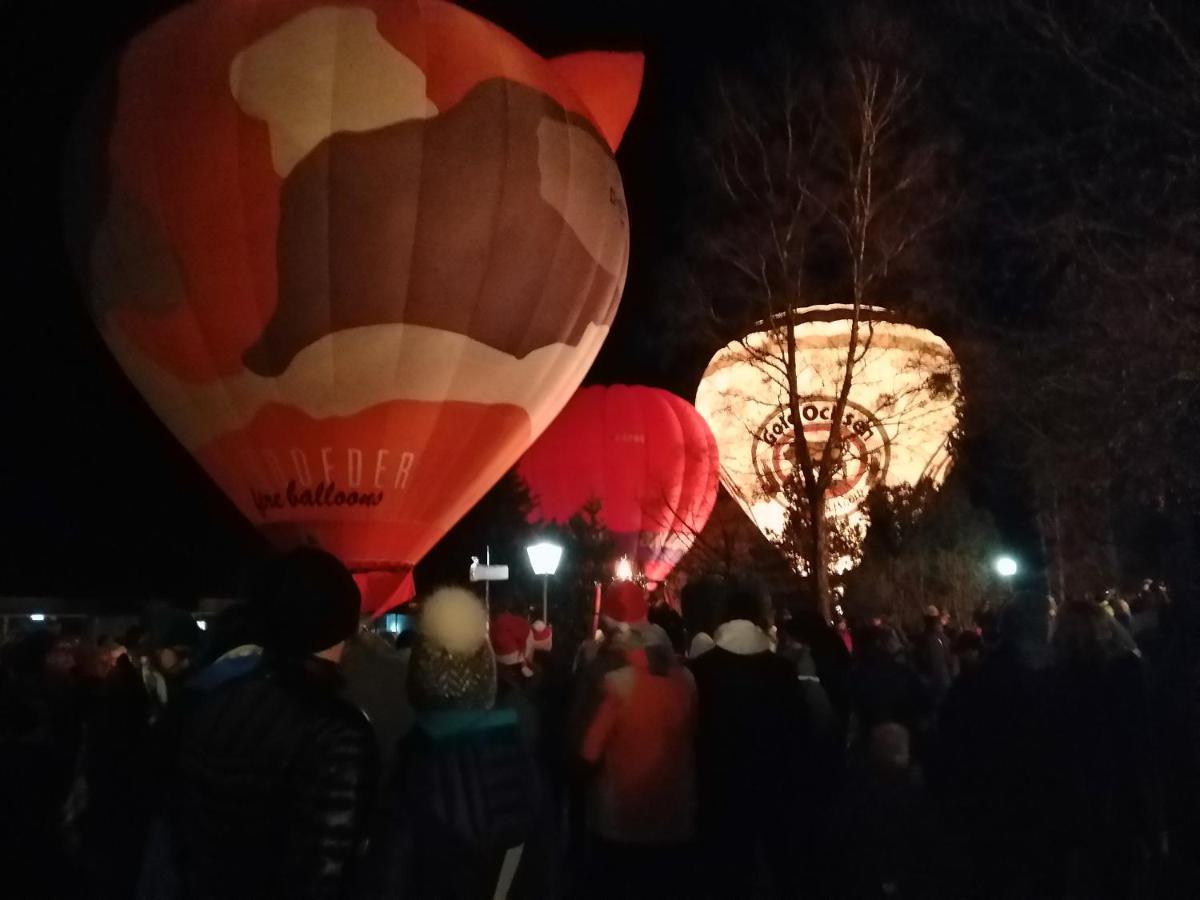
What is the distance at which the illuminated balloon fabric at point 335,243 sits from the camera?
→ 10312mm

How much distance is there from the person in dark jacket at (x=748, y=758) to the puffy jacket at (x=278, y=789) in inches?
76.5

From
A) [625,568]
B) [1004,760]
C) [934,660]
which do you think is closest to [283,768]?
[1004,760]

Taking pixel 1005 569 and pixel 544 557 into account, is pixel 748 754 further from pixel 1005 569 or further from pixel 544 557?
pixel 1005 569

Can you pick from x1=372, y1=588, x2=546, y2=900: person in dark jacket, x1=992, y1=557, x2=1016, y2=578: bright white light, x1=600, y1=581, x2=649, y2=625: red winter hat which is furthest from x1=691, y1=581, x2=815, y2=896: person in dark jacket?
x1=992, y1=557, x2=1016, y2=578: bright white light

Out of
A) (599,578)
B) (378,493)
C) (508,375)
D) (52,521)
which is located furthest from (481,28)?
(52,521)

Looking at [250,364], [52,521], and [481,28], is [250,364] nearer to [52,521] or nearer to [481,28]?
[481,28]

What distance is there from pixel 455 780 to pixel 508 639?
11.8 ft

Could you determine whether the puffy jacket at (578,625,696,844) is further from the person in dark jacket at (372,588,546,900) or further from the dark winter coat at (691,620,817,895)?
the person in dark jacket at (372,588,546,900)

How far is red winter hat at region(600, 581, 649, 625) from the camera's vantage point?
500 cm

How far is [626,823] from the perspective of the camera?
173 inches

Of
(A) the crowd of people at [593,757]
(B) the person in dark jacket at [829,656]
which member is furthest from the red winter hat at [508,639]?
(B) the person in dark jacket at [829,656]

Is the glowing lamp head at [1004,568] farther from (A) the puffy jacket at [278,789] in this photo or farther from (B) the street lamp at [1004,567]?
(A) the puffy jacket at [278,789]

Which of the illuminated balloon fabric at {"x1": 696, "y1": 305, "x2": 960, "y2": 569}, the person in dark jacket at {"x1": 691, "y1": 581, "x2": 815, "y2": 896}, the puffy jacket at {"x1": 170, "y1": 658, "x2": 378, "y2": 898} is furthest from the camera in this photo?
the illuminated balloon fabric at {"x1": 696, "y1": 305, "x2": 960, "y2": 569}

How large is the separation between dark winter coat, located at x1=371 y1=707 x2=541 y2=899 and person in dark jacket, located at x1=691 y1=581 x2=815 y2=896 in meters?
1.47
